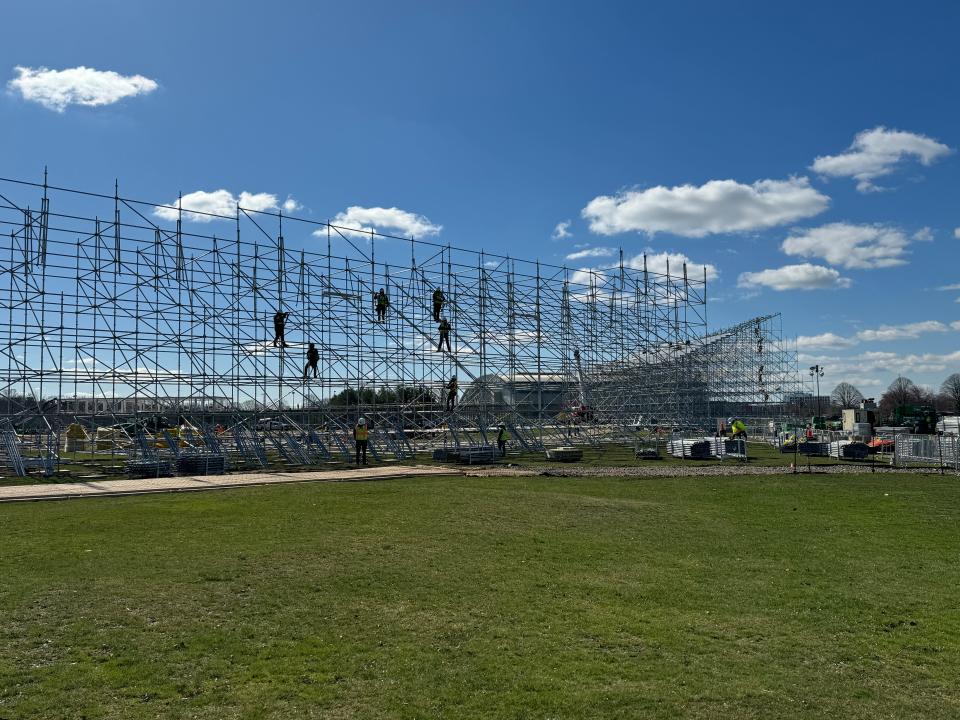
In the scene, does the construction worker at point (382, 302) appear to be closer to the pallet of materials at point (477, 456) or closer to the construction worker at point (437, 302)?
the construction worker at point (437, 302)

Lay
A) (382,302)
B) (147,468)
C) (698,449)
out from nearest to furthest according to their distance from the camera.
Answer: (147,468) < (698,449) < (382,302)

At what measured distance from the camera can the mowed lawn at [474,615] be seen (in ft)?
13.3

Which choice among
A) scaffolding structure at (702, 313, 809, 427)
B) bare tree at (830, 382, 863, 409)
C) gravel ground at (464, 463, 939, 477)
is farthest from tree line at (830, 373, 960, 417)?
gravel ground at (464, 463, 939, 477)

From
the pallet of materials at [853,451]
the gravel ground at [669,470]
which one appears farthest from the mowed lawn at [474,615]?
the pallet of materials at [853,451]

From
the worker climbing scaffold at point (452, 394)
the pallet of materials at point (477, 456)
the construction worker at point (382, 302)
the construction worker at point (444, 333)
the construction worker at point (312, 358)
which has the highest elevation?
the construction worker at point (382, 302)

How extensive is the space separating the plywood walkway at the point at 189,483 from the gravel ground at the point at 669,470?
61.5 inches

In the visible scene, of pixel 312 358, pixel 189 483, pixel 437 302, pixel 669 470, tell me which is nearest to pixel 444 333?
pixel 437 302

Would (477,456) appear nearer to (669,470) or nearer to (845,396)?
(669,470)

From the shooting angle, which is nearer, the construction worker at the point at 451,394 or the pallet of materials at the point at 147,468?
the pallet of materials at the point at 147,468

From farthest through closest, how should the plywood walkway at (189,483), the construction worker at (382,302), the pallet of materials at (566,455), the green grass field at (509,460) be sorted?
the construction worker at (382,302), the pallet of materials at (566,455), the green grass field at (509,460), the plywood walkway at (189,483)

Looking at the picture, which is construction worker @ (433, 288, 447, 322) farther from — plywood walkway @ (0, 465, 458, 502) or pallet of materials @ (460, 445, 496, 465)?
plywood walkway @ (0, 465, 458, 502)

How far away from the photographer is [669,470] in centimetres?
1852

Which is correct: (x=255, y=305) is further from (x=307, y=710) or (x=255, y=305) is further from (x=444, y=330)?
(x=307, y=710)

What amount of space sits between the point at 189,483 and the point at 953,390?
8645 cm
